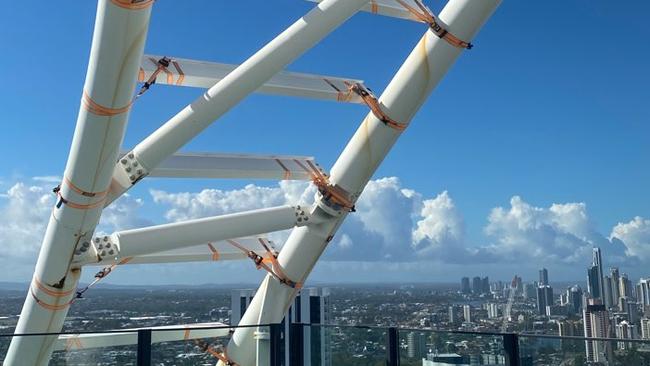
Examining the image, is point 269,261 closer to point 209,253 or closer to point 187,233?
point 209,253

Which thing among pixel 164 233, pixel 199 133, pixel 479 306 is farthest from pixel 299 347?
pixel 479 306

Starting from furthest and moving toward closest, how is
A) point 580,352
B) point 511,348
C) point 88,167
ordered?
1. point 511,348
2. point 88,167
3. point 580,352

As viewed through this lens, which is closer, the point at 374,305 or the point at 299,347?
the point at 299,347

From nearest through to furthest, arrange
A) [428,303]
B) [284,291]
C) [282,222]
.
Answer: [282,222] < [284,291] < [428,303]

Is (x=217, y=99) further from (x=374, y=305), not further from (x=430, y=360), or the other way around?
(x=374, y=305)

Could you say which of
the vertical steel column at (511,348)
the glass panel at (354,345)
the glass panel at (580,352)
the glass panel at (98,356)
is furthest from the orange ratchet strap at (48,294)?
the glass panel at (580,352)

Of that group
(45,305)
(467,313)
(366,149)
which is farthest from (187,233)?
(467,313)
